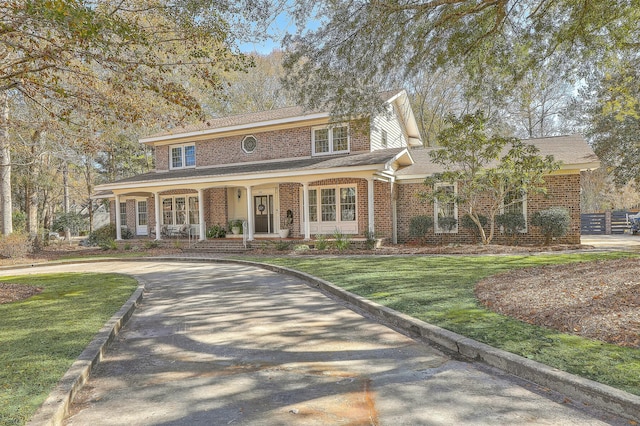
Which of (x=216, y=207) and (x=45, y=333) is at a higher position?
(x=216, y=207)

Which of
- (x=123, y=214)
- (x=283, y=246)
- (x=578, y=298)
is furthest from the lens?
(x=123, y=214)

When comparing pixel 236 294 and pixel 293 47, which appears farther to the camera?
pixel 293 47

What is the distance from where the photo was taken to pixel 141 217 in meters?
24.8

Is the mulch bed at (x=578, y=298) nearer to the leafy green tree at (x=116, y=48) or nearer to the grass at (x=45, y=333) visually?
the grass at (x=45, y=333)

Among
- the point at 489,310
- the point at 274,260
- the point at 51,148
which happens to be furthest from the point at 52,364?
the point at 51,148

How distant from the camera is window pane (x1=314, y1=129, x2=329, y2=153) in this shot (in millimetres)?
19250

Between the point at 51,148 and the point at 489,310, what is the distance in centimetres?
2115

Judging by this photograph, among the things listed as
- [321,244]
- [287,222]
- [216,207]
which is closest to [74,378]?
[321,244]

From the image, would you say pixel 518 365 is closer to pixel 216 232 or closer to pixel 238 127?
pixel 216 232

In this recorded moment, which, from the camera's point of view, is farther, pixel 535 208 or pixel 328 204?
pixel 328 204

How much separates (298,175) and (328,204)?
2626 millimetres

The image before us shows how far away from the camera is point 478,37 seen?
9867mm

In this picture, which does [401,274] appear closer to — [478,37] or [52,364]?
[478,37]

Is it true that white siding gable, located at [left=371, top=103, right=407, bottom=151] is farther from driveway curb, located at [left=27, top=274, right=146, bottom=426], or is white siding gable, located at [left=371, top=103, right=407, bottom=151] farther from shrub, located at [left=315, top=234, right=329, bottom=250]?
driveway curb, located at [left=27, top=274, right=146, bottom=426]
